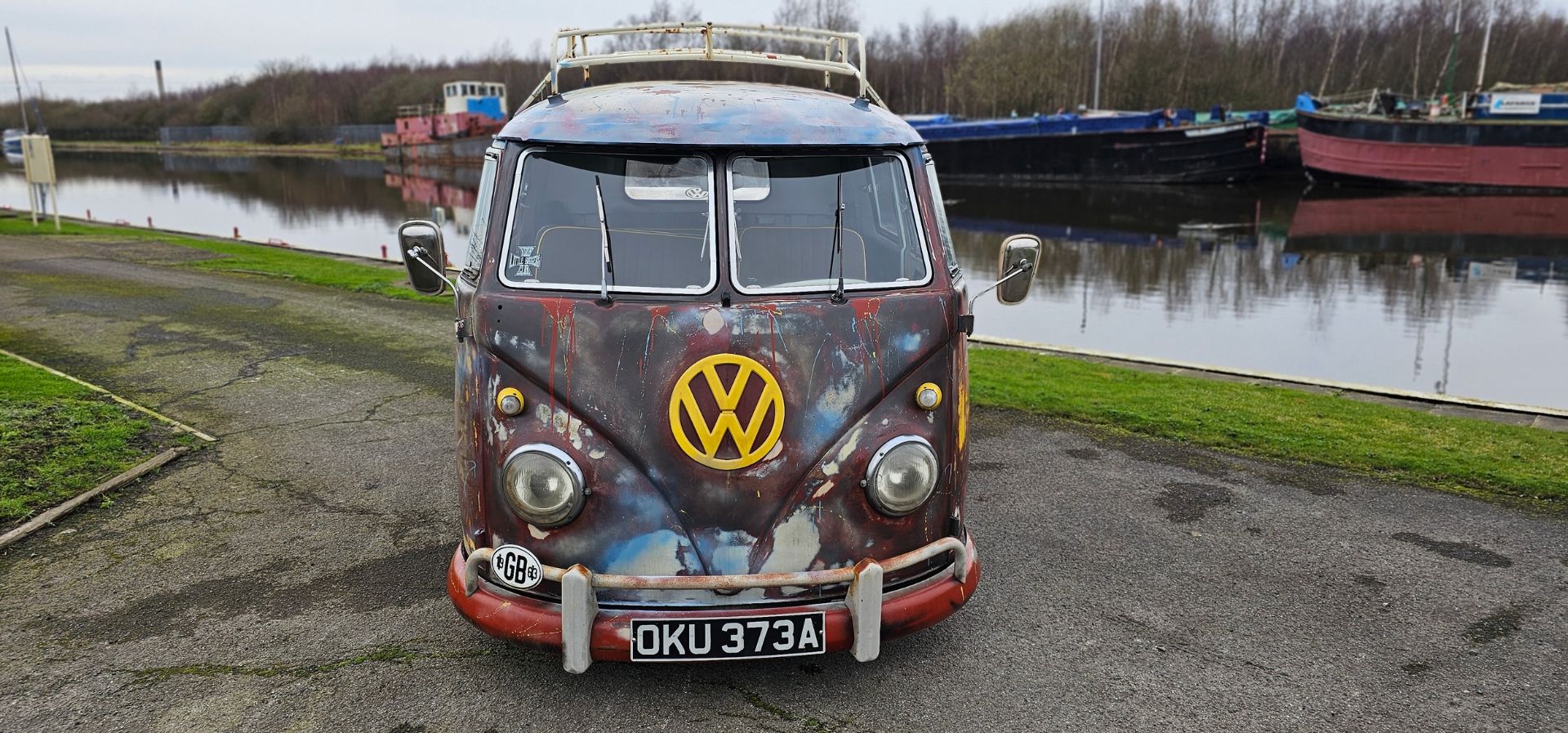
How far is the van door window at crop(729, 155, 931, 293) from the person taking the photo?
398 centimetres

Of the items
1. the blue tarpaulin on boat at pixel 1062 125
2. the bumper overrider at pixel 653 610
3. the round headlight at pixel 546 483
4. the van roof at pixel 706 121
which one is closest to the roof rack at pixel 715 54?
the van roof at pixel 706 121

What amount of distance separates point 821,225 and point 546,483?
4.83 ft

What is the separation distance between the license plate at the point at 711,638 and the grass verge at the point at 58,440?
13.2 feet

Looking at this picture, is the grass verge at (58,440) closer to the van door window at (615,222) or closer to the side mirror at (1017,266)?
the van door window at (615,222)

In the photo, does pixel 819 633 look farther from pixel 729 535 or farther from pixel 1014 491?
pixel 1014 491

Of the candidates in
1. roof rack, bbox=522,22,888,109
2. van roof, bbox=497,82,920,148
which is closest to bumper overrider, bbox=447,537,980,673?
van roof, bbox=497,82,920,148

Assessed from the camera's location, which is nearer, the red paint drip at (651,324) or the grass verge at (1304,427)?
the red paint drip at (651,324)

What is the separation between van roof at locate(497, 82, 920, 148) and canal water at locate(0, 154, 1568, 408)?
8.44 ft

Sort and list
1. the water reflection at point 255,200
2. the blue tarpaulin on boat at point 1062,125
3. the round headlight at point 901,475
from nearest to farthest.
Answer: the round headlight at point 901,475, the water reflection at point 255,200, the blue tarpaulin on boat at point 1062,125

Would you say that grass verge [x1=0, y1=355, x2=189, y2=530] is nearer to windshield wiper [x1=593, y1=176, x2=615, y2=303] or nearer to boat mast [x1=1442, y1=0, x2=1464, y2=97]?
windshield wiper [x1=593, y1=176, x2=615, y2=303]

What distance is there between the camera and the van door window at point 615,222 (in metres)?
3.90

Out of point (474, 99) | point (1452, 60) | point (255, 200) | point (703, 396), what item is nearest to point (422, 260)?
point (703, 396)

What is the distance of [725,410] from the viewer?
3.70 meters

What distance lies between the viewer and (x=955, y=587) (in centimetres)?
402
